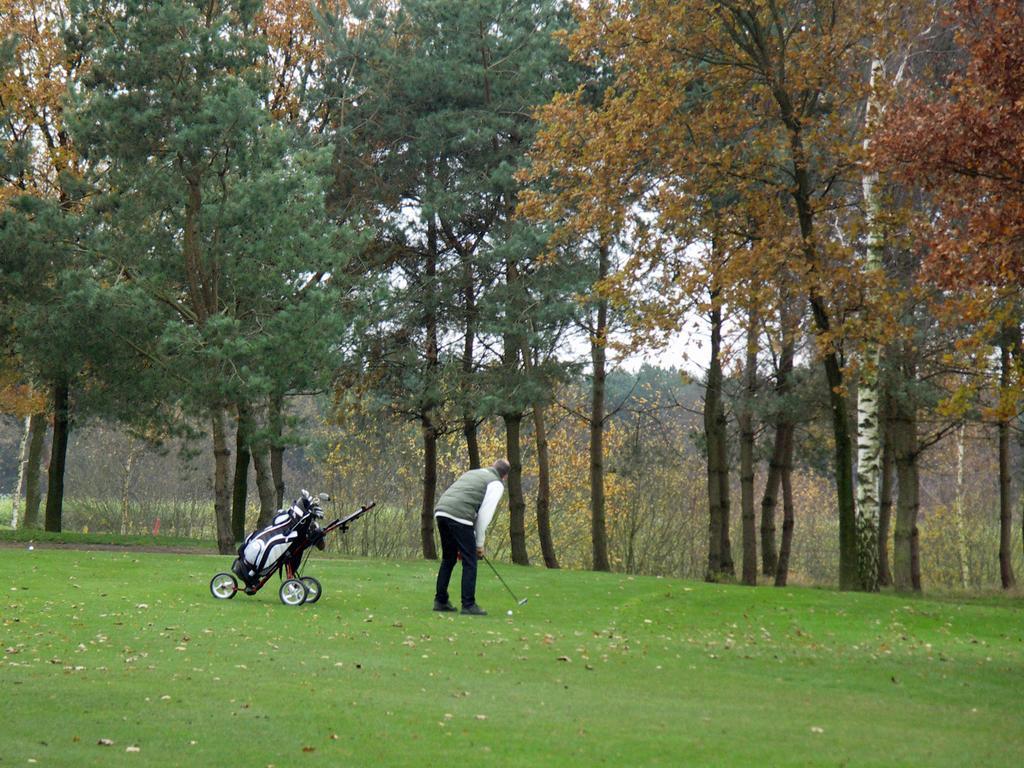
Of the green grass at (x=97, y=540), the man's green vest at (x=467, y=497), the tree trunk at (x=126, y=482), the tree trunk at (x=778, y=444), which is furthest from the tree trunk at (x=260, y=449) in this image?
the tree trunk at (x=126, y=482)

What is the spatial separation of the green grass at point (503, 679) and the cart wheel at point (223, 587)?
1.19 feet

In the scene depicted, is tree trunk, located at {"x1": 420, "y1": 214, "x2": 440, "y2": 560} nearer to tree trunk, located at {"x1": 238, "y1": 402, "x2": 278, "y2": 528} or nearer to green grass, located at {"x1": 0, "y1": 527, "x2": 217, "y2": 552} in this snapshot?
tree trunk, located at {"x1": 238, "y1": 402, "x2": 278, "y2": 528}

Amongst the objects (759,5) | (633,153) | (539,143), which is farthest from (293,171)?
(759,5)

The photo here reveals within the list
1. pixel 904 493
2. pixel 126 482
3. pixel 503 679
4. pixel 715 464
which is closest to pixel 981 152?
pixel 503 679

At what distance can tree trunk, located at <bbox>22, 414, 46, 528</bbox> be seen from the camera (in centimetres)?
3674

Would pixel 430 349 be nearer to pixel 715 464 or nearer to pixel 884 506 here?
pixel 715 464

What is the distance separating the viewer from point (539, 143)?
882 inches

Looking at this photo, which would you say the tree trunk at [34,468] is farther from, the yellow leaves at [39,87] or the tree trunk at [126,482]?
the tree trunk at [126,482]

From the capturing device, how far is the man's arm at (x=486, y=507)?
15820mm

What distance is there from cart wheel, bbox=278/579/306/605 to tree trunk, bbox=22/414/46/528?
20.8 m

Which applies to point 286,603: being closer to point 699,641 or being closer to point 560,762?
point 699,641

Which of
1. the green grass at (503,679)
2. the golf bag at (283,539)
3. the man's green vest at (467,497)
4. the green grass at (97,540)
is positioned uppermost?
the man's green vest at (467,497)

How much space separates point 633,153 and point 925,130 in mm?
8885

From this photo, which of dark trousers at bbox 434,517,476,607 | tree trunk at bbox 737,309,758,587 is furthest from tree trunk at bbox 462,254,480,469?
dark trousers at bbox 434,517,476,607
